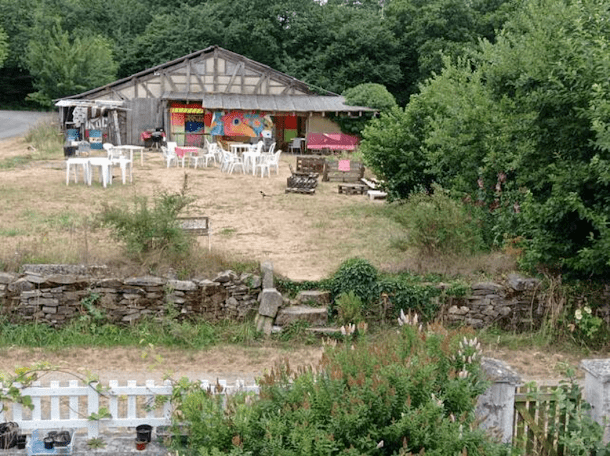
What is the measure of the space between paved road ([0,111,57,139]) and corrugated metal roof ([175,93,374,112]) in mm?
7955

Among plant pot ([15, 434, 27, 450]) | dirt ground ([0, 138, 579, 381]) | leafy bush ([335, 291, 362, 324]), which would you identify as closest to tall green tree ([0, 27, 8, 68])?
dirt ground ([0, 138, 579, 381])

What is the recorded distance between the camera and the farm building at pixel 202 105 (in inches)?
1140

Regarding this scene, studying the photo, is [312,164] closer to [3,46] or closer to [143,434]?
[143,434]

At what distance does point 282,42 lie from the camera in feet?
140

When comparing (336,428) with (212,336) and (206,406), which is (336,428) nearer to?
(206,406)

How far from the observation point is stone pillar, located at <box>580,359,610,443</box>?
217 inches

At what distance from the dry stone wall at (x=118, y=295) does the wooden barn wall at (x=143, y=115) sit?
68.5 feet

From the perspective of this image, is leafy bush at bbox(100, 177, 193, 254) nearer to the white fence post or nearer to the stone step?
the stone step

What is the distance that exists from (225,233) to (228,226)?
0.70 meters

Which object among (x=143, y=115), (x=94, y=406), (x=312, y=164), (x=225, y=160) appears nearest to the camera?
(x=94, y=406)

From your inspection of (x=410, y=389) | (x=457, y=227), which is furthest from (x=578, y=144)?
(x=410, y=389)

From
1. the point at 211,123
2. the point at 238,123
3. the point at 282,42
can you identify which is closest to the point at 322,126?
the point at 238,123

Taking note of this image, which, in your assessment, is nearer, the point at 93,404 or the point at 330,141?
the point at 93,404

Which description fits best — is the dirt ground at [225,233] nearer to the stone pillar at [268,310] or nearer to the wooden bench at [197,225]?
the stone pillar at [268,310]
